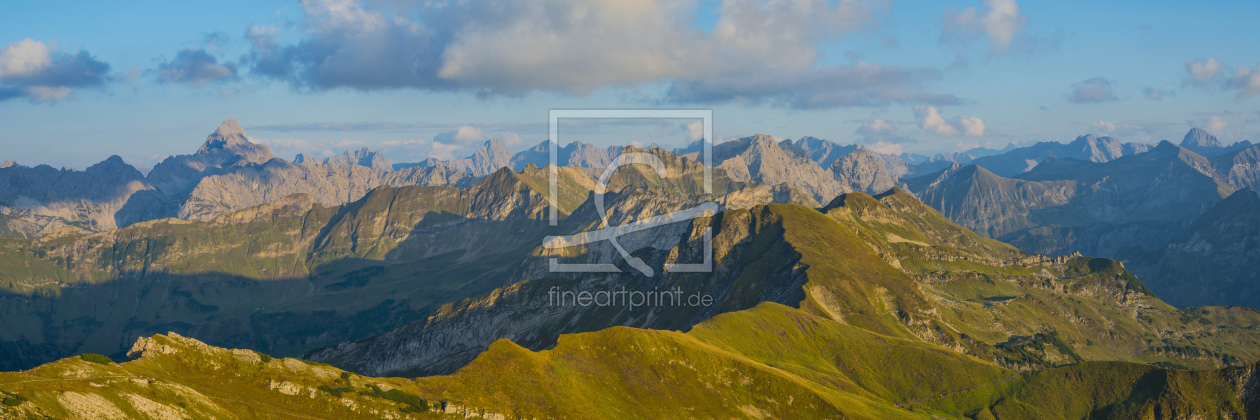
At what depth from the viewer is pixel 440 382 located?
130m

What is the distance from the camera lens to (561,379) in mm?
142875

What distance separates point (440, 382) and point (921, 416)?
124738 millimetres

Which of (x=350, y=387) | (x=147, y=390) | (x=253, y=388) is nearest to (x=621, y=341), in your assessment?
(x=350, y=387)

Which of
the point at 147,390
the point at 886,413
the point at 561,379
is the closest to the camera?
the point at 147,390

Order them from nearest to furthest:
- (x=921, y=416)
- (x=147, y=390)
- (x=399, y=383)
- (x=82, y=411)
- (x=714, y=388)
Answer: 1. (x=82, y=411)
2. (x=147, y=390)
3. (x=399, y=383)
4. (x=714, y=388)
5. (x=921, y=416)

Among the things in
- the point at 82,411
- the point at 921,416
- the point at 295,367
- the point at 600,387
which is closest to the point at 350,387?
the point at 295,367

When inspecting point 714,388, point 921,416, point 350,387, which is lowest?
point 921,416

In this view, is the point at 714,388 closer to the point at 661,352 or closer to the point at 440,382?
the point at 661,352

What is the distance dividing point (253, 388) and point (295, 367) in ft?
29.7

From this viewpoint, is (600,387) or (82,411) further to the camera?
(600,387)

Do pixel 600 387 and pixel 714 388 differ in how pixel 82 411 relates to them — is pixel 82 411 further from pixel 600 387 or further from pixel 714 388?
pixel 714 388

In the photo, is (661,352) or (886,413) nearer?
(661,352)

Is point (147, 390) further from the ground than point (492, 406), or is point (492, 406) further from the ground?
point (147, 390)

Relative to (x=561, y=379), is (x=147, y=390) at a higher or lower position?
higher
